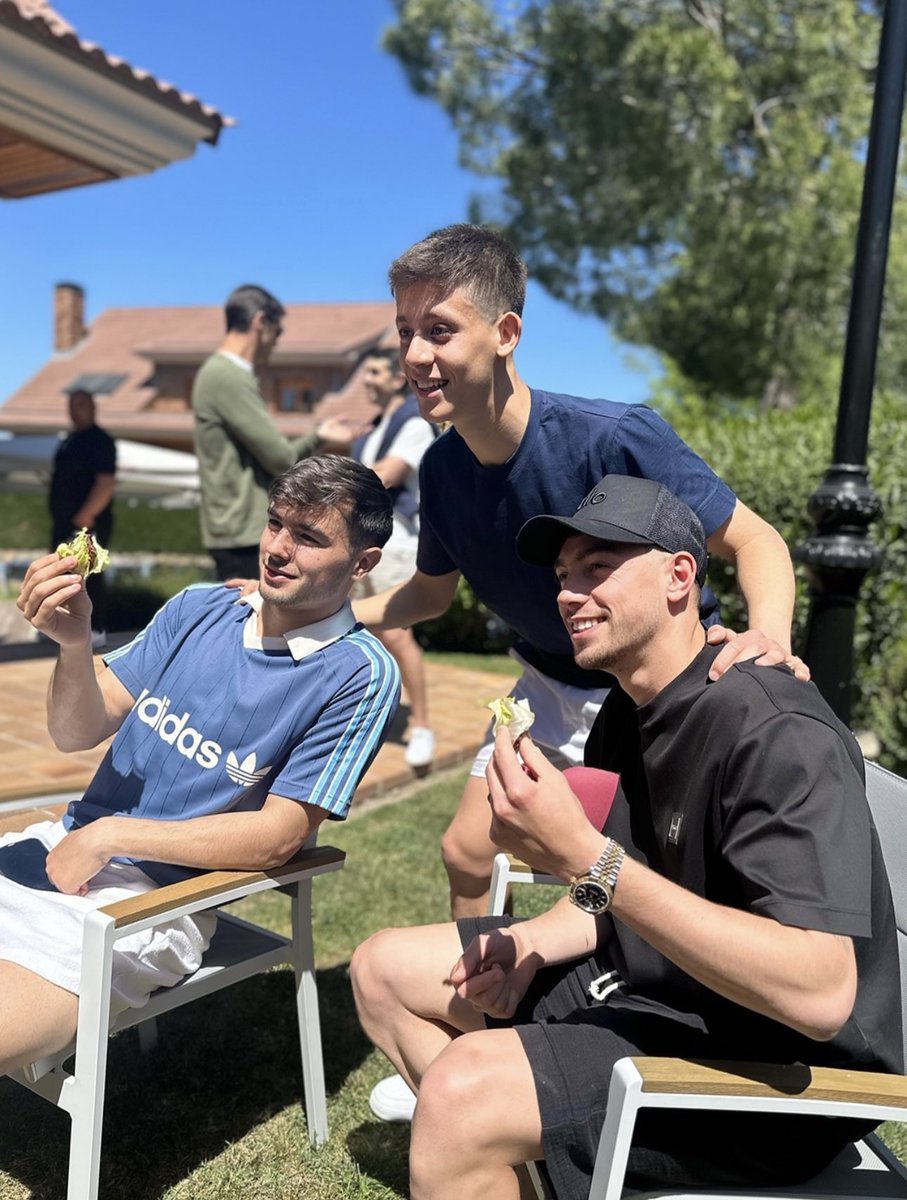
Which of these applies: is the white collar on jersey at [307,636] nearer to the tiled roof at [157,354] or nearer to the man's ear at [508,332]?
the man's ear at [508,332]

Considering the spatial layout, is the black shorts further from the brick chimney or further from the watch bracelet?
the brick chimney

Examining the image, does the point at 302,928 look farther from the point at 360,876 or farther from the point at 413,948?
the point at 360,876

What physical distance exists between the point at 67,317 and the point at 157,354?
10474mm

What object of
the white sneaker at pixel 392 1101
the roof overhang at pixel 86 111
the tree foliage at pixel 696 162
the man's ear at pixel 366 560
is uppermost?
the tree foliage at pixel 696 162

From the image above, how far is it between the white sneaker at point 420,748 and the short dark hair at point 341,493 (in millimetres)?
3212

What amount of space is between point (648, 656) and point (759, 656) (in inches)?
7.2

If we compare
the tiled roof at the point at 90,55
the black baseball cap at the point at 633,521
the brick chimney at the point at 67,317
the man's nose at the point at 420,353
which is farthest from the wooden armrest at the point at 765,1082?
the brick chimney at the point at 67,317

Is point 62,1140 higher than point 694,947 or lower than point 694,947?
lower

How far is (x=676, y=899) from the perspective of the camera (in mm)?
1444

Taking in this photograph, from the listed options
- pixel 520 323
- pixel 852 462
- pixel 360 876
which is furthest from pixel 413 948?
pixel 852 462

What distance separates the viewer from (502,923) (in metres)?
2.15

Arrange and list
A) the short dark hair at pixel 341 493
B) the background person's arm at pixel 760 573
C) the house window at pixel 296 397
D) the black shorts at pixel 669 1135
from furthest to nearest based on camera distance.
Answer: the house window at pixel 296 397 < the short dark hair at pixel 341 493 < the background person's arm at pixel 760 573 < the black shorts at pixel 669 1135

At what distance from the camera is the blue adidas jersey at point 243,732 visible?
224 cm

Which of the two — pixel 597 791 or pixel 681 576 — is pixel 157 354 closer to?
pixel 597 791
